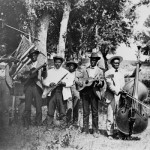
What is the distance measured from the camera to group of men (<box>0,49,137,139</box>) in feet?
25.9

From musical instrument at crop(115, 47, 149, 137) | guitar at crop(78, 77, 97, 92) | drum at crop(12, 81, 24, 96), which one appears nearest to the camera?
musical instrument at crop(115, 47, 149, 137)

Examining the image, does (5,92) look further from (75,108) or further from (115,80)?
(115,80)

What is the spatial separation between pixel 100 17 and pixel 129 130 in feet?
57.0

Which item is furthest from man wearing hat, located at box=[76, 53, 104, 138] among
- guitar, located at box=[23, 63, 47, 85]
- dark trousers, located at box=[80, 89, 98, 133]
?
guitar, located at box=[23, 63, 47, 85]

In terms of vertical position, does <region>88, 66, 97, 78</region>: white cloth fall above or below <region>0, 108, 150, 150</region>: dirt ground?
above

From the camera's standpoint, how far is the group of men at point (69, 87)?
7895 mm

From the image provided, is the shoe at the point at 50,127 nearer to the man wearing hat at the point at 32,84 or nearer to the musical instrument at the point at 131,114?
the man wearing hat at the point at 32,84

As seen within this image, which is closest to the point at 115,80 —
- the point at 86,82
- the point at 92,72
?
the point at 92,72

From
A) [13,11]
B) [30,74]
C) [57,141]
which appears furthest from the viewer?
[13,11]

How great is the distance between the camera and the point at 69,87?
8484 mm

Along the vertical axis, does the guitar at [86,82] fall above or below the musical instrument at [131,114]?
above

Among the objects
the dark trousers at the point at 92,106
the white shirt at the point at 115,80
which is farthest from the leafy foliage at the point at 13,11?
the white shirt at the point at 115,80

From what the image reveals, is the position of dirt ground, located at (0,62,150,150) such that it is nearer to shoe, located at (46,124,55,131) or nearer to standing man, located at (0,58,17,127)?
shoe, located at (46,124,55,131)

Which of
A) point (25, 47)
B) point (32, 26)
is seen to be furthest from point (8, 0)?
point (25, 47)
